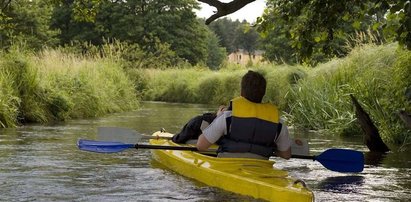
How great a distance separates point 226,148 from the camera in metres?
6.48

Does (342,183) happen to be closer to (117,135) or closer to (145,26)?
(117,135)

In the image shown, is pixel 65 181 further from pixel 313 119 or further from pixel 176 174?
pixel 313 119

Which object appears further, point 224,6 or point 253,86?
point 253,86

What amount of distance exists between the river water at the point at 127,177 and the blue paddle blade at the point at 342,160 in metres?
0.19

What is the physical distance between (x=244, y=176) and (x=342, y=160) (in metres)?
1.62

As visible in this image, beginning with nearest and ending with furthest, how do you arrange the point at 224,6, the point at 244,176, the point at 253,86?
the point at 224,6
the point at 244,176
the point at 253,86

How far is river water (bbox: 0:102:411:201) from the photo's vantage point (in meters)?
6.39

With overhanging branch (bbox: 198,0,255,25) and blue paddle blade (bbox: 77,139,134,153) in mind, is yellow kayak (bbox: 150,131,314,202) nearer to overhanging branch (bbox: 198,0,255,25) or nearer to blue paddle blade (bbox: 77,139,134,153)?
blue paddle blade (bbox: 77,139,134,153)

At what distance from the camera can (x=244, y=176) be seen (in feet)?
19.8

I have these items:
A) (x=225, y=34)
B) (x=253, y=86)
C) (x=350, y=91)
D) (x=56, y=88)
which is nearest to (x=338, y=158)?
(x=253, y=86)

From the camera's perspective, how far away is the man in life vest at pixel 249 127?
623 cm

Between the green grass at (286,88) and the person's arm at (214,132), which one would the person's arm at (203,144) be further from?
the green grass at (286,88)

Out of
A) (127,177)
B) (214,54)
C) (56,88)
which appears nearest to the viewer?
(127,177)

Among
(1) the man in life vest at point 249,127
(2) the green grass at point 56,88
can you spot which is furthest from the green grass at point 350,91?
(2) the green grass at point 56,88
